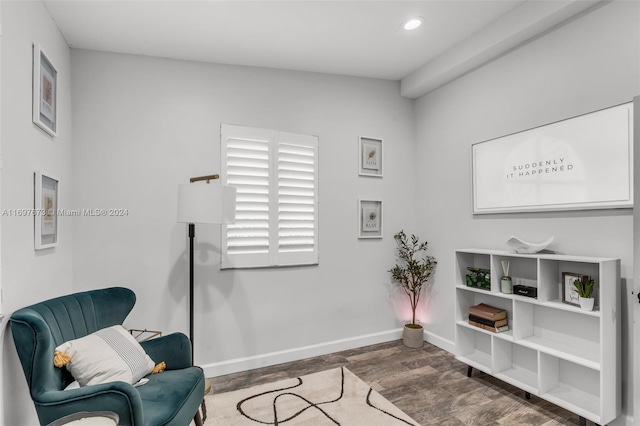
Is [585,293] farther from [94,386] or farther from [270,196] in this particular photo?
[94,386]

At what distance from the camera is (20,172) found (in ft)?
5.98

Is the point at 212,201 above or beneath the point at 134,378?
above

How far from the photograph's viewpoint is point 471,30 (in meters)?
2.81

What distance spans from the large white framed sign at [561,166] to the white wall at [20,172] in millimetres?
3279

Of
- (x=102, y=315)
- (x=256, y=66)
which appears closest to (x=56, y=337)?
(x=102, y=315)

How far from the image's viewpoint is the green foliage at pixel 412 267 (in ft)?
12.0

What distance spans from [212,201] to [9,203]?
3.40ft

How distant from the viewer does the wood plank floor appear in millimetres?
2340

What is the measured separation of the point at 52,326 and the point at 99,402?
534 millimetres

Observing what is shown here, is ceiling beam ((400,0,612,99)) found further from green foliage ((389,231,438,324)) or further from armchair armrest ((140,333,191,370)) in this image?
armchair armrest ((140,333,191,370))

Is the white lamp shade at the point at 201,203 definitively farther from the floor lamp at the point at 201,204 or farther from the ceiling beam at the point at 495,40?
the ceiling beam at the point at 495,40

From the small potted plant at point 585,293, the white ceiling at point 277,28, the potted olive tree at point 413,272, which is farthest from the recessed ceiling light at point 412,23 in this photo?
the small potted plant at point 585,293

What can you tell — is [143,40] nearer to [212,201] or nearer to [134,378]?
[212,201]

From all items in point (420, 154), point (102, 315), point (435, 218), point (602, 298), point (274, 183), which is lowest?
point (102, 315)
